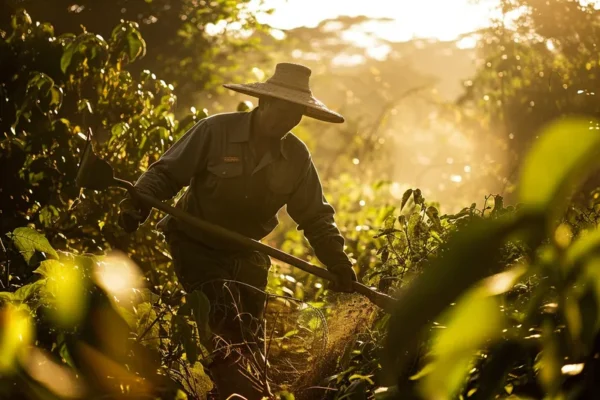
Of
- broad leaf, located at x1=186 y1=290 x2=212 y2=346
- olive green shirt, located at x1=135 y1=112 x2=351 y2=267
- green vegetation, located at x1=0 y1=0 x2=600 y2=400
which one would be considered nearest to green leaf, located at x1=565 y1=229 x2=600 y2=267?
green vegetation, located at x1=0 y1=0 x2=600 y2=400

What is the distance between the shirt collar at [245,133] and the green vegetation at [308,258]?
28.7 inches

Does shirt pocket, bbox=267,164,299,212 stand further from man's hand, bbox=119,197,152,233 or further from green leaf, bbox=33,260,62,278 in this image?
green leaf, bbox=33,260,62,278

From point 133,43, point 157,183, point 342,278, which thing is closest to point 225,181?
point 157,183

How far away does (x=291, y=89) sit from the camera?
448 cm

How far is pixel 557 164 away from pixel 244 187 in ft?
12.7

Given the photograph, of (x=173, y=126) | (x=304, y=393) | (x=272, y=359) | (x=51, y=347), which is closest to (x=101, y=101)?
(x=173, y=126)

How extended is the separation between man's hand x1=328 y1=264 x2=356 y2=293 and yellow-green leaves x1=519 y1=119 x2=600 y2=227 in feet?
11.5

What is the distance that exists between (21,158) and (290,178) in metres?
1.70

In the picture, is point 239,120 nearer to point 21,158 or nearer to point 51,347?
point 21,158

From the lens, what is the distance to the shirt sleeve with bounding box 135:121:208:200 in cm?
421

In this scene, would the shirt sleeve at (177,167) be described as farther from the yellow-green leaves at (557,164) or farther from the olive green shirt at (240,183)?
the yellow-green leaves at (557,164)

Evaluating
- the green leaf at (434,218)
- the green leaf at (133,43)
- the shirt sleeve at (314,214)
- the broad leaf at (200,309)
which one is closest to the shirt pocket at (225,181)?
the shirt sleeve at (314,214)

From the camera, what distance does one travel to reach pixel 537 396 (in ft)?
4.02

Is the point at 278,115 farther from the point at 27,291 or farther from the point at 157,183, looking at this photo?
the point at 27,291
